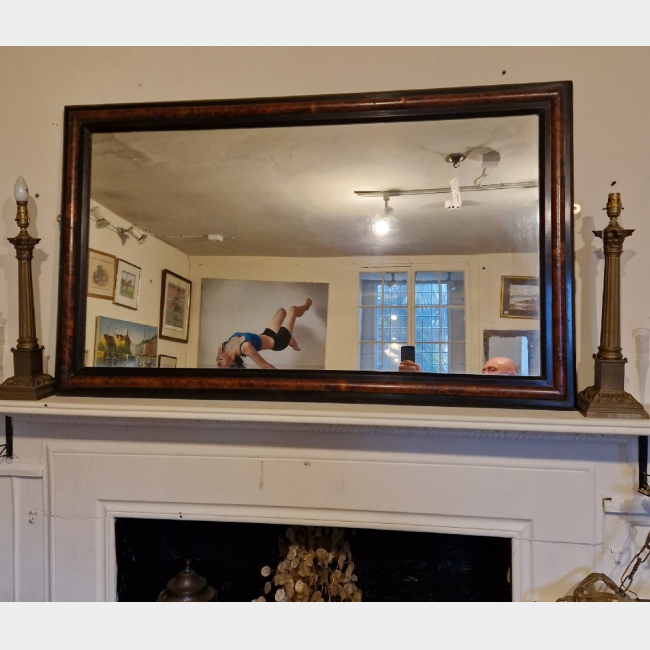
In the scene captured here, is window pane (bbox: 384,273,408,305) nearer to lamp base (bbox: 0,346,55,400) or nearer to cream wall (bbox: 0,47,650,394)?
cream wall (bbox: 0,47,650,394)

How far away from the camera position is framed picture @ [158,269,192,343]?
1245mm

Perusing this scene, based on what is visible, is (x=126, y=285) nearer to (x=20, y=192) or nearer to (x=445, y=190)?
(x=20, y=192)

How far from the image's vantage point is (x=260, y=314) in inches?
48.5

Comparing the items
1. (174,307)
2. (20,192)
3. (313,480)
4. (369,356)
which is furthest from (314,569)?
(20,192)

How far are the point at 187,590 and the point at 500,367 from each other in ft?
3.75

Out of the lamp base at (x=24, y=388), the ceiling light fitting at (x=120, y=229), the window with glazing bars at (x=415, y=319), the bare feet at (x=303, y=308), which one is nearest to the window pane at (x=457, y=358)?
the window with glazing bars at (x=415, y=319)

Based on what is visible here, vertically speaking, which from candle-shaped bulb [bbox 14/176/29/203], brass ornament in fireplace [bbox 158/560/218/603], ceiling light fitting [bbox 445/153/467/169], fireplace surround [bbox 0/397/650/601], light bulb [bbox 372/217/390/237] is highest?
ceiling light fitting [bbox 445/153/467/169]

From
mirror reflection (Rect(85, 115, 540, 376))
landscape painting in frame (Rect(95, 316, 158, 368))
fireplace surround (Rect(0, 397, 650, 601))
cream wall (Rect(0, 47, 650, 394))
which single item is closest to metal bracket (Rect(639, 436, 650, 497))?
fireplace surround (Rect(0, 397, 650, 601))

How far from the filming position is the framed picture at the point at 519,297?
114cm

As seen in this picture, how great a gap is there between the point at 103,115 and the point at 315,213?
735 mm

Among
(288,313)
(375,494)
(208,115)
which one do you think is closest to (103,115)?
(208,115)

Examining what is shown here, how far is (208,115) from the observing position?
1268 mm

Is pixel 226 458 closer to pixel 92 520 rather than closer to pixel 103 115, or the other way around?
pixel 92 520

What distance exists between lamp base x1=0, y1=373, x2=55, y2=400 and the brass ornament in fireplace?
0.68 metres
